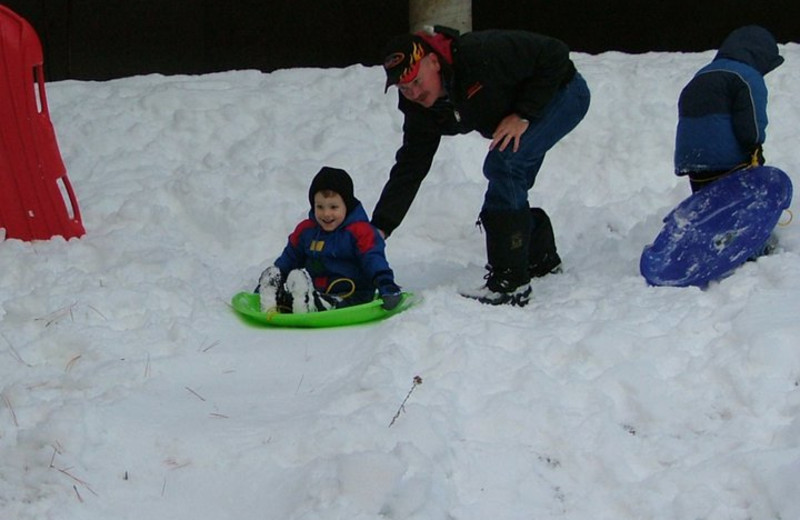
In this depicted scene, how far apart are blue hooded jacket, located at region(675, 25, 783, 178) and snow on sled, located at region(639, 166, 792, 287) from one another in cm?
10

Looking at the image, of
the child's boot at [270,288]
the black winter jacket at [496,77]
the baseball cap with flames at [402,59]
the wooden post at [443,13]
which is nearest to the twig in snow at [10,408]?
the child's boot at [270,288]

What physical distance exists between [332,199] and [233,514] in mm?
1786

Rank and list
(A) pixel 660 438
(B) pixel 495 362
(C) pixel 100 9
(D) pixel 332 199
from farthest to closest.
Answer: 1. (C) pixel 100 9
2. (D) pixel 332 199
3. (B) pixel 495 362
4. (A) pixel 660 438

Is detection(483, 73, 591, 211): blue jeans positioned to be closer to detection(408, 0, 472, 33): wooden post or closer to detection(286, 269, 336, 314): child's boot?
detection(286, 269, 336, 314): child's boot

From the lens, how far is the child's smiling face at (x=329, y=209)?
13.7 feet

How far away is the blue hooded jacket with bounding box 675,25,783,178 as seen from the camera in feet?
13.7

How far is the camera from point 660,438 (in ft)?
9.69

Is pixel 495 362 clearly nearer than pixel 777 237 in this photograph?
Yes

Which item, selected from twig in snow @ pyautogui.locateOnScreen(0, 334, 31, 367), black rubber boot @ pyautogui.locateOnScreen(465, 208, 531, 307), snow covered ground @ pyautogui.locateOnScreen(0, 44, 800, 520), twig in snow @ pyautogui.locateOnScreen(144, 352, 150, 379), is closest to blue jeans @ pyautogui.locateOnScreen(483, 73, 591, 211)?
black rubber boot @ pyautogui.locateOnScreen(465, 208, 531, 307)

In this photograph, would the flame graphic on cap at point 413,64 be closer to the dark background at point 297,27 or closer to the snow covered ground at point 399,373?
the snow covered ground at point 399,373

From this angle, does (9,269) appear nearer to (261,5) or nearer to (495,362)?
(495,362)

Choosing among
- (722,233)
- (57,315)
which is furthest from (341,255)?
(722,233)

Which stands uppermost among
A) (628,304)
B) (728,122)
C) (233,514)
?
(728,122)

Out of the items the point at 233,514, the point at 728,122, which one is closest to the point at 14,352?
the point at 233,514
